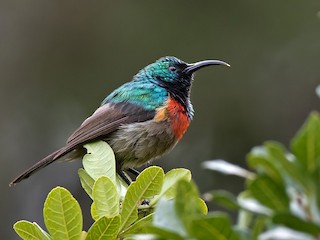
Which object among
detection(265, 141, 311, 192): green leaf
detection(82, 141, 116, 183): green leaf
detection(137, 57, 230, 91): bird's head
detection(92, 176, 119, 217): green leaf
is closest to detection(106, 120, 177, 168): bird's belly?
detection(137, 57, 230, 91): bird's head

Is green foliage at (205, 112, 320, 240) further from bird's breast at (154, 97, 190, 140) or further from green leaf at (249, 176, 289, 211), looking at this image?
bird's breast at (154, 97, 190, 140)

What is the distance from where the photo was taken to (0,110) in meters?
11.3

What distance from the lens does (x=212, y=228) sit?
1.10 meters

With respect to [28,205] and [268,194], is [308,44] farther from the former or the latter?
[268,194]

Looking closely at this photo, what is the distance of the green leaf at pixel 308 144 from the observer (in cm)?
108

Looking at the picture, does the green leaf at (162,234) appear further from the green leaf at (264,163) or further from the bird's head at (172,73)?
the bird's head at (172,73)

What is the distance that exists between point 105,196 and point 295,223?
1.20 meters

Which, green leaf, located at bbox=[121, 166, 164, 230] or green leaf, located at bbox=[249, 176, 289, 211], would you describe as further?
green leaf, located at bbox=[121, 166, 164, 230]

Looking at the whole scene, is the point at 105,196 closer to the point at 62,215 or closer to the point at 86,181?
the point at 62,215

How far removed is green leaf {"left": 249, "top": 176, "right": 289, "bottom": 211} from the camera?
3.58 feet

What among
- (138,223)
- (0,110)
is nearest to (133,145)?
(138,223)

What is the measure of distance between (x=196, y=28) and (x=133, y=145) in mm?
6113

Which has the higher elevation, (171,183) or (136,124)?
(171,183)

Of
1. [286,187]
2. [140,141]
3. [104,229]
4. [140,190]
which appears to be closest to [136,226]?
[140,190]
